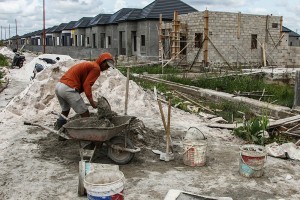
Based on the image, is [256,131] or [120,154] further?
[256,131]

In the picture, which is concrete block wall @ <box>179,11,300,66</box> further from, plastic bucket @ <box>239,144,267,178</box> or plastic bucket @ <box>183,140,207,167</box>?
plastic bucket @ <box>239,144,267,178</box>

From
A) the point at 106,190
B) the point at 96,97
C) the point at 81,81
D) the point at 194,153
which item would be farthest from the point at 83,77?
the point at 96,97

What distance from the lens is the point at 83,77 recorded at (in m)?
6.58

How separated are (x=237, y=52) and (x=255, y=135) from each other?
1775 centimetres

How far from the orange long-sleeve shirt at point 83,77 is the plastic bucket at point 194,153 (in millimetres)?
1983

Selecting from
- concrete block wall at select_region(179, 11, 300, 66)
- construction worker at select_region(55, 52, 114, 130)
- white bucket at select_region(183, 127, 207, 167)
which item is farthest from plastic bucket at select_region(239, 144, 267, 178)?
concrete block wall at select_region(179, 11, 300, 66)

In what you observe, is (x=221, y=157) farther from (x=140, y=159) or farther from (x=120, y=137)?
(x=120, y=137)

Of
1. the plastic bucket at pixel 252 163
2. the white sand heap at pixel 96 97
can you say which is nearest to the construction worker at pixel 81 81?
the white sand heap at pixel 96 97

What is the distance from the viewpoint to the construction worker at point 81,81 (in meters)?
6.36

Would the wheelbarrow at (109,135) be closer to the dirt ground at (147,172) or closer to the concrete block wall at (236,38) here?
the dirt ground at (147,172)

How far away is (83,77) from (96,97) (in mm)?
3725

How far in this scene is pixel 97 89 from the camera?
10.5 m

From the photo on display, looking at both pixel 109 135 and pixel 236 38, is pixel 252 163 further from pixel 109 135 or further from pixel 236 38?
pixel 236 38

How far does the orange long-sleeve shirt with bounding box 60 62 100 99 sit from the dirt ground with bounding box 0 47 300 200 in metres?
1.14
